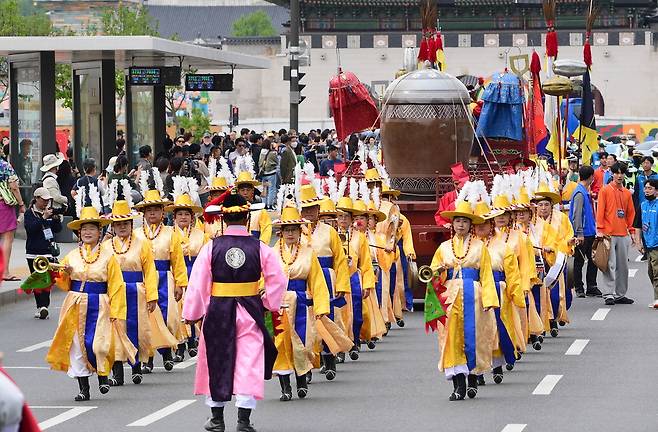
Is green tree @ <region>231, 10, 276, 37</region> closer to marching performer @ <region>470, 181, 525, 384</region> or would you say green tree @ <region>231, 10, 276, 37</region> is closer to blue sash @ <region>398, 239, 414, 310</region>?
blue sash @ <region>398, 239, 414, 310</region>

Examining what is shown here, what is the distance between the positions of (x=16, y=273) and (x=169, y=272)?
711cm

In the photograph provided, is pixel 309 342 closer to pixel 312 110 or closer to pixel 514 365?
pixel 514 365

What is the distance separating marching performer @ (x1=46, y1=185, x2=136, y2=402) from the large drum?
24.4 feet

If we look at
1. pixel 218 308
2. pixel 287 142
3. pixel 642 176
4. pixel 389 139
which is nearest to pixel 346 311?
pixel 218 308

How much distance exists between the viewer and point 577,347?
15.4 m

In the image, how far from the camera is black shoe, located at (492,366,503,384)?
13.0 m

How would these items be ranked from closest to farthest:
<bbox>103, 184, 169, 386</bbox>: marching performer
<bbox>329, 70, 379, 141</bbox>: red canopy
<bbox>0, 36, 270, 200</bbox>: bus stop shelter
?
<bbox>103, 184, 169, 386</bbox>: marching performer < <bbox>329, 70, 379, 141</bbox>: red canopy < <bbox>0, 36, 270, 200</bbox>: bus stop shelter

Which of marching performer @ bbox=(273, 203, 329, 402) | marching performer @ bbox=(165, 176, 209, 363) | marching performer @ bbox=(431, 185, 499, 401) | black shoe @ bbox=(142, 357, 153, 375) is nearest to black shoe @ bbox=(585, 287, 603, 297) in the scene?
marching performer @ bbox=(165, 176, 209, 363)

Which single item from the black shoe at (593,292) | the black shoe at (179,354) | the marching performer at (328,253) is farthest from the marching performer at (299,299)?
the black shoe at (593,292)

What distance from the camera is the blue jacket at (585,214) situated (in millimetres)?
20156

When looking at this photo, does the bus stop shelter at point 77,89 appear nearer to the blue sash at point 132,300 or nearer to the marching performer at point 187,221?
the marching performer at point 187,221

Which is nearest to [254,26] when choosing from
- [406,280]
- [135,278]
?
[406,280]

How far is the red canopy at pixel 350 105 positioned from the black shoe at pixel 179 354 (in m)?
9.76

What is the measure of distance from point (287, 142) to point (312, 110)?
46.9m
